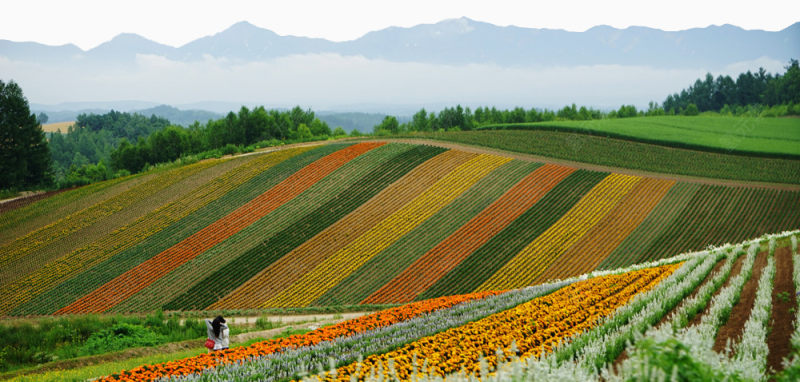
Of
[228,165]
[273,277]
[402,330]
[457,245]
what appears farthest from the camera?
[228,165]

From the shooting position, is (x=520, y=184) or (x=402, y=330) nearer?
(x=402, y=330)

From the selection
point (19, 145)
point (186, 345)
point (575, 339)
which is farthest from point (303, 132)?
point (575, 339)

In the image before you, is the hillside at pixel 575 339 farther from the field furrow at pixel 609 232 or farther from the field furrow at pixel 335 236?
the field furrow at pixel 335 236

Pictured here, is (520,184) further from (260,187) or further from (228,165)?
(228,165)

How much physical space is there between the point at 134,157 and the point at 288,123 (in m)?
28.1

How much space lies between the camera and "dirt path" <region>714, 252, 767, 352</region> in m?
9.50

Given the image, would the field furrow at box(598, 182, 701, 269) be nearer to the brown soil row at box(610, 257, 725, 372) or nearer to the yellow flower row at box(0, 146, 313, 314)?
the brown soil row at box(610, 257, 725, 372)

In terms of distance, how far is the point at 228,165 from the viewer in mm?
55156

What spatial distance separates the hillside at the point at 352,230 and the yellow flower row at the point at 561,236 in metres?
0.15

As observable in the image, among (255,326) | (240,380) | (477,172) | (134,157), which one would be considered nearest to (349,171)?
(477,172)

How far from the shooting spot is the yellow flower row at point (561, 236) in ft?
106

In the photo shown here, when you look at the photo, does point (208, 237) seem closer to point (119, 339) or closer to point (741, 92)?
point (119, 339)

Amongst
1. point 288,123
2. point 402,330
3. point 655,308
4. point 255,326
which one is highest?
point 288,123

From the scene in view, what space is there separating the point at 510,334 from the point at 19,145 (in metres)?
73.7
